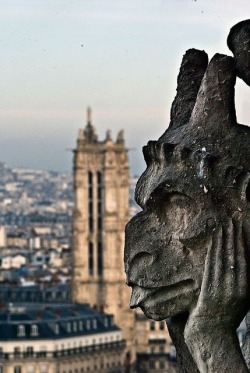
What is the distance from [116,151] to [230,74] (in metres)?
77.2

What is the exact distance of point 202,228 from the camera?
11.8ft

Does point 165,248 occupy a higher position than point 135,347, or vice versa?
point 135,347

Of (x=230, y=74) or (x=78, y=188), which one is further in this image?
(x=78, y=188)

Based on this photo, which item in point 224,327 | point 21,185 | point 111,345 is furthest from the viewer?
point 21,185

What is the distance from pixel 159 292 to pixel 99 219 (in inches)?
3037

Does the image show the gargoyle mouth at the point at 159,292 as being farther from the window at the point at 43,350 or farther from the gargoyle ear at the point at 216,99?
the window at the point at 43,350

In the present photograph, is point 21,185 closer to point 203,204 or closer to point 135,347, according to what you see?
point 135,347

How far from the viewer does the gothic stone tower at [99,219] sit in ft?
262

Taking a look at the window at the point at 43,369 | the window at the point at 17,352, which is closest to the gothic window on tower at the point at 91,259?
the window at the point at 43,369

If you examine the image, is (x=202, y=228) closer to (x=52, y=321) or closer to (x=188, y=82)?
(x=188, y=82)

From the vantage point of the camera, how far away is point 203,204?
11.8 ft

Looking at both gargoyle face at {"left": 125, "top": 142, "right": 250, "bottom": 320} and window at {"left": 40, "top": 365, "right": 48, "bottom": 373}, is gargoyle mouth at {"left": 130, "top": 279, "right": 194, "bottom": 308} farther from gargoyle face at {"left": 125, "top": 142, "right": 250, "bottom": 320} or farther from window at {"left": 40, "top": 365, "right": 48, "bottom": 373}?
window at {"left": 40, "top": 365, "right": 48, "bottom": 373}

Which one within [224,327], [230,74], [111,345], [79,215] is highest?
[79,215]

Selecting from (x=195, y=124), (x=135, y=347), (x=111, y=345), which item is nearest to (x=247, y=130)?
(x=195, y=124)
